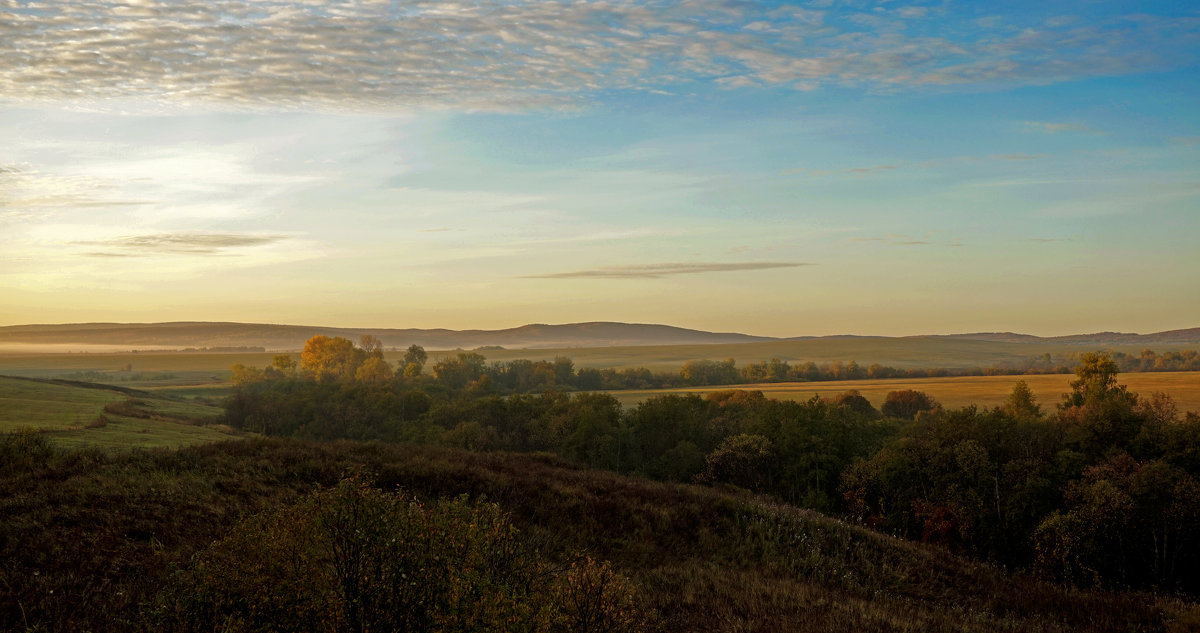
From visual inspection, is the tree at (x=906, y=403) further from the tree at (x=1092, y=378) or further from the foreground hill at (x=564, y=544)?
the foreground hill at (x=564, y=544)

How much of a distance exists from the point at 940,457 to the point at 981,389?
7067 centimetres

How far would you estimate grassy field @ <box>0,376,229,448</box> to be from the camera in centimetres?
3088

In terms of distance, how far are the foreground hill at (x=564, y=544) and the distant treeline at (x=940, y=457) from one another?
1403 centimetres

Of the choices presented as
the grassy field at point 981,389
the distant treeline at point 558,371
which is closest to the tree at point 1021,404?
the grassy field at point 981,389

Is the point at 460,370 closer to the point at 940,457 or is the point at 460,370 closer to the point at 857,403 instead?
the point at 857,403

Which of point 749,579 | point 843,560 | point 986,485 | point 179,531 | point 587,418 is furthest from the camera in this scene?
point 587,418

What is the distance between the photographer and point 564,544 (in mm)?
20562

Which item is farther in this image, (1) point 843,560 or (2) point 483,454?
(2) point 483,454

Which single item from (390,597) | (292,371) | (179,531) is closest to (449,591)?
(390,597)

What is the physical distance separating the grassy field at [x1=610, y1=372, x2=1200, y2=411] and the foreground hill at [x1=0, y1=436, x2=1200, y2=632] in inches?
2104

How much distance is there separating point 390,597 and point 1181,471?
4104 centimetres

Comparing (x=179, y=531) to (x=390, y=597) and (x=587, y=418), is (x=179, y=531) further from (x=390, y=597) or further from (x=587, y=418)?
(x=587, y=418)

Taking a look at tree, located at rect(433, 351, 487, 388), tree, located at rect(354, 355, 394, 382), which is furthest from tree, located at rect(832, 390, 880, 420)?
tree, located at rect(354, 355, 394, 382)

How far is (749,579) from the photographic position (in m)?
17.9
